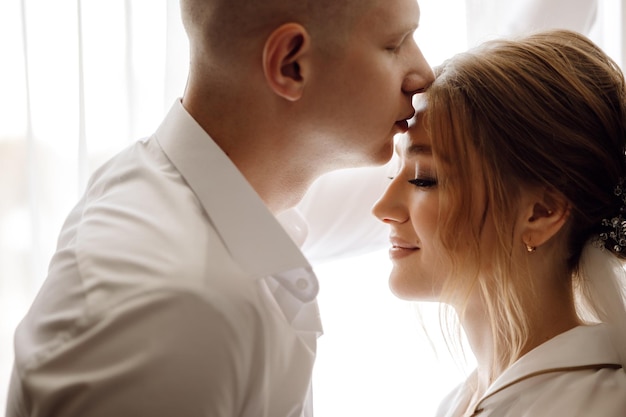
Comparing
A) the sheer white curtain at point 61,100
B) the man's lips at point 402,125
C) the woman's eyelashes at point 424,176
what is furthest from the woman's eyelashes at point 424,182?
the sheer white curtain at point 61,100

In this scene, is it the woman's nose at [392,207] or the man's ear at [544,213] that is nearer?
the man's ear at [544,213]

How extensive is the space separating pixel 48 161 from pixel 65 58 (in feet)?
0.66

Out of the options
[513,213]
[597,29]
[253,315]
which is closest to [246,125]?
→ [253,315]

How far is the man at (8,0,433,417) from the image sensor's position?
0.99 metres

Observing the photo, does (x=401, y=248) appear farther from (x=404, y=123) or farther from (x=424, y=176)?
(x=404, y=123)

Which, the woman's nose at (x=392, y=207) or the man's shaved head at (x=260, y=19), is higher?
the man's shaved head at (x=260, y=19)

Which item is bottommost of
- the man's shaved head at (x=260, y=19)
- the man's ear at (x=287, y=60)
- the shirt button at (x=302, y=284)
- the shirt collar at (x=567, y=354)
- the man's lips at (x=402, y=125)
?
the shirt collar at (x=567, y=354)

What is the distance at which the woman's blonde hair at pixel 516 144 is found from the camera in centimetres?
133

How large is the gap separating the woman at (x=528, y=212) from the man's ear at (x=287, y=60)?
279 millimetres

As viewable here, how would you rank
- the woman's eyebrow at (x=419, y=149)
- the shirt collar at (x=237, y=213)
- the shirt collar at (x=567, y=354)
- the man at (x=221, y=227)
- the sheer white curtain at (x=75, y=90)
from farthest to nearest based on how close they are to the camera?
the sheer white curtain at (x=75, y=90)
the woman's eyebrow at (x=419, y=149)
the shirt collar at (x=567, y=354)
the shirt collar at (x=237, y=213)
the man at (x=221, y=227)

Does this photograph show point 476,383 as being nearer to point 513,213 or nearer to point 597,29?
point 513,213

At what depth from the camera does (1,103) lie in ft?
5.34

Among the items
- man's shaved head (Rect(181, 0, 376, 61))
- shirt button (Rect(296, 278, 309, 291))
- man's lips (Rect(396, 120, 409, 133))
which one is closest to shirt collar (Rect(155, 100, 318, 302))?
shirt button (Rect(296, 278, 309, 291))

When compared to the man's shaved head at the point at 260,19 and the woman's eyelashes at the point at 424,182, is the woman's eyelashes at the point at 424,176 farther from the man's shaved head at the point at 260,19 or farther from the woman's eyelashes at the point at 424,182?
the man's shaved head at the point at 260,19
